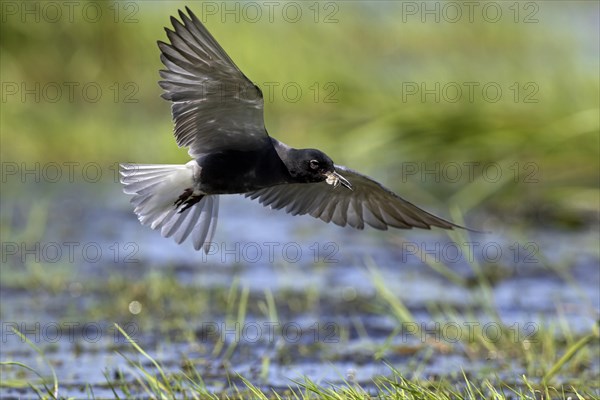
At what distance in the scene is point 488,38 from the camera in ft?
45.3

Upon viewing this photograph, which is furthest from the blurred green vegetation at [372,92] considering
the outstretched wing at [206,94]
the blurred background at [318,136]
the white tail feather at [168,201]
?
the outstretched wing at [206,94]

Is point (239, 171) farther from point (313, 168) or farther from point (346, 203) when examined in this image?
point (346, 203)

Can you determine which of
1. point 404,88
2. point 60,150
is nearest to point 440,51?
point 404,88

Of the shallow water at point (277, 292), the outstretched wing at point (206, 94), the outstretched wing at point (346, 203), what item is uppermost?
the outstretched wing at point (206, 94)

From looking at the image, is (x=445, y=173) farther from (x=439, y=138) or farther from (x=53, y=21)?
(x=53, y=21)

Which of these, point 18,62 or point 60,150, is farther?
point 18,62

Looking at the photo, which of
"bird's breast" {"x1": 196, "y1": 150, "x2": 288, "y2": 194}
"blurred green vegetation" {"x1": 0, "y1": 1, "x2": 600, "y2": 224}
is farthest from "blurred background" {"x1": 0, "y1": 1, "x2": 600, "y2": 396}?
"bird's breast" {"x1": 196, "y1": 150, "x2": 288, "y2": 194}

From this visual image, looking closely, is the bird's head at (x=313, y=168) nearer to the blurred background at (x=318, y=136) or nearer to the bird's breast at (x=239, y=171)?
the bird's breast at (x=239, y=171)

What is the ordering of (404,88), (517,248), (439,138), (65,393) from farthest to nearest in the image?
1. (404,88)
2. (439,138)
3. (517,248)
4. (65,393)

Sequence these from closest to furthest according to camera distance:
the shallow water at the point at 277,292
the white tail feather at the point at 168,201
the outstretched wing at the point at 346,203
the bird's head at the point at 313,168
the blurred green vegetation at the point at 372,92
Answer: the bird's head at the point at 313,168, the white tail feather at the point at 168,201, the outstretched wing at the point at 346,203, the shallow water at the point at 277,292, the blurred green vegetation at the point at 372,92

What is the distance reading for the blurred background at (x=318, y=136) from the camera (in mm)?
7617

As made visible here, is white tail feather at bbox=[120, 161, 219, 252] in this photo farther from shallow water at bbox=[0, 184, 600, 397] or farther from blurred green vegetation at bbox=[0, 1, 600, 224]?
Answer: blurred green vegetation at bbox=[0, 1, 600, 224]

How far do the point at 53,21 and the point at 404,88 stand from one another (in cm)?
347

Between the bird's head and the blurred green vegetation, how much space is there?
4.13 meters
